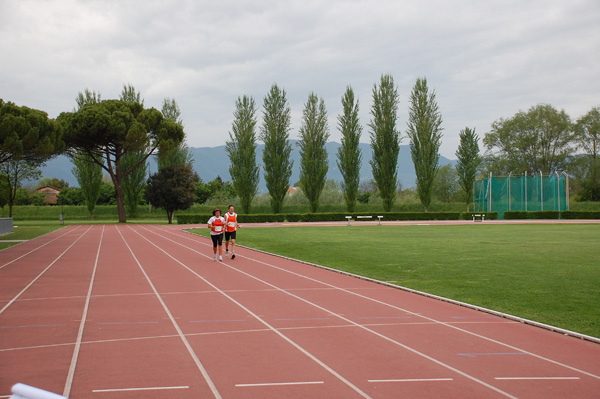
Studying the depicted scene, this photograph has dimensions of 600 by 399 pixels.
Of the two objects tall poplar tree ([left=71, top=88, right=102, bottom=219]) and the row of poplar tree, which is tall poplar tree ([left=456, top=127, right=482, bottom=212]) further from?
tall poplar tree ([left=71, top=88, right=102, bottom=219])

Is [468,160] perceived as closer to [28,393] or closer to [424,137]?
[424,137]

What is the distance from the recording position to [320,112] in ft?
201

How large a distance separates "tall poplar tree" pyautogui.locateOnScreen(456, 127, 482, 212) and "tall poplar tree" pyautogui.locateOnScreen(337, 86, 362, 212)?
522 inches

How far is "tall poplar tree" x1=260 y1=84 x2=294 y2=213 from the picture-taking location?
58312 millimetres

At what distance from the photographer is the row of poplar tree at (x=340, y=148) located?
58.3 metres

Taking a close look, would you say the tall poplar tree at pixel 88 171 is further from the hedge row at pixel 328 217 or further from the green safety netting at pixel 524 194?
the green safety netting at pixel 524 194

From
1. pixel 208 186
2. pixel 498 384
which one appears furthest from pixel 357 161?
pixel 498 384

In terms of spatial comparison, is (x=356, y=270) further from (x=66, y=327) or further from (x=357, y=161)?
Result: (x=357, y=161)

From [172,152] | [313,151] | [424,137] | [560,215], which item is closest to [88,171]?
[172,152]

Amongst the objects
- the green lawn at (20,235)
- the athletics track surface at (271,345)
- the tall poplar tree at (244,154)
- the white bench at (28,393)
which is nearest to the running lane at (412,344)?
the athletics track surface at (271,345)

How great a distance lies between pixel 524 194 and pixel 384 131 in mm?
16320

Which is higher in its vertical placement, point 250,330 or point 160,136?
point 160,136

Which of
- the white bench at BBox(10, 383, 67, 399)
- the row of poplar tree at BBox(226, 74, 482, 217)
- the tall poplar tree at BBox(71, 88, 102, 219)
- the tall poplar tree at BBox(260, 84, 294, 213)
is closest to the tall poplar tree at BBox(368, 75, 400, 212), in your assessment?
the row of poplar tree at BBox(226, 74, 482, 217)

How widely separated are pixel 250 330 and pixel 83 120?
45.0 metres
